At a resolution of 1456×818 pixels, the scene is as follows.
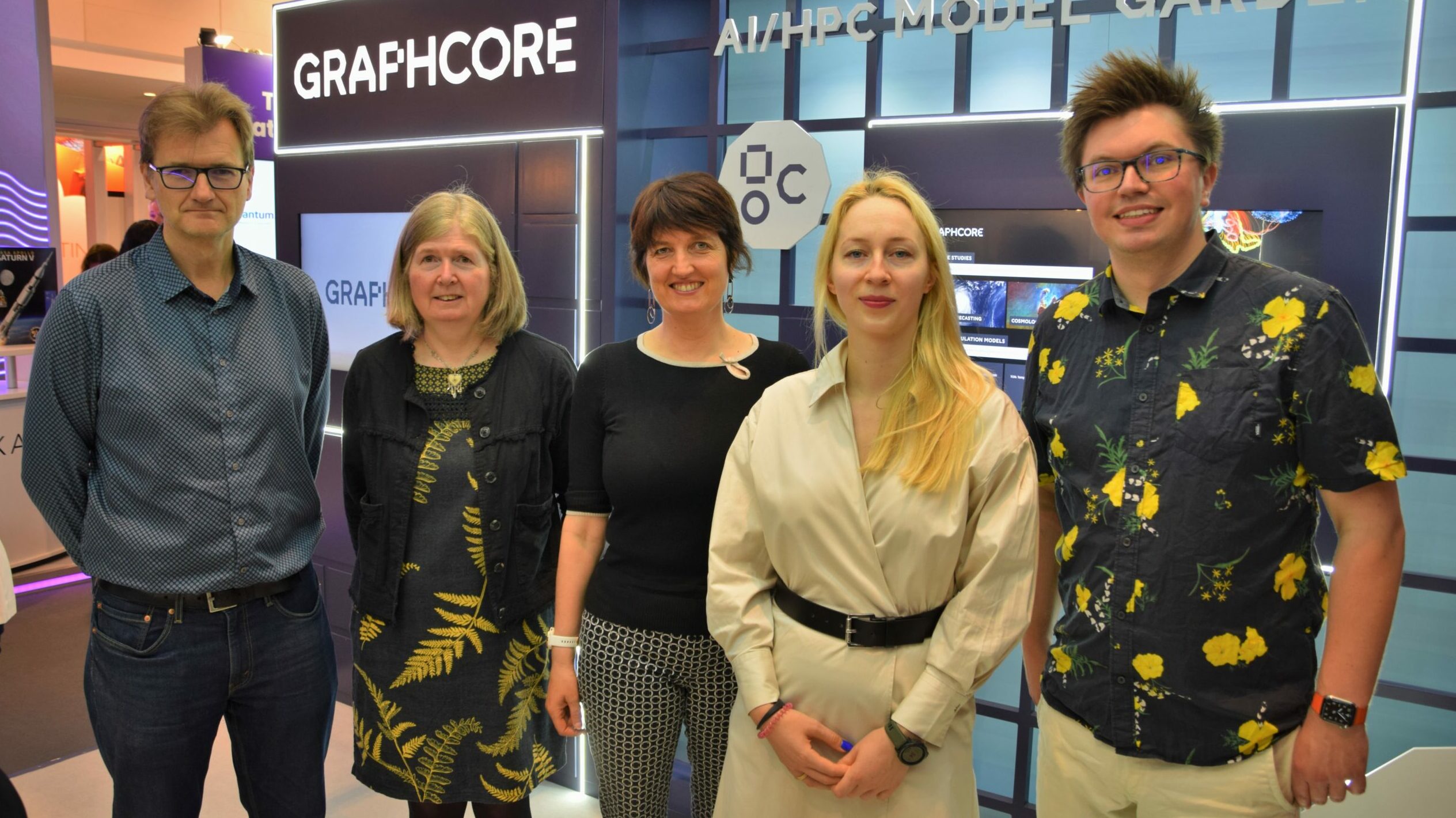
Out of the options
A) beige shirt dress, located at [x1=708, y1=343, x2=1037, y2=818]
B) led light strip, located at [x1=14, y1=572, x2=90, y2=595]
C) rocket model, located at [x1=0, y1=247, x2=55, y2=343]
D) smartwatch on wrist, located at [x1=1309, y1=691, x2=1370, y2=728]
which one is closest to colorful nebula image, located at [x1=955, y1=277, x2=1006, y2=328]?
beige shirt dress, located at [x1=708, y1=343, x2=1037, y2=818]

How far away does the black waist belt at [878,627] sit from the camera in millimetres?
1724

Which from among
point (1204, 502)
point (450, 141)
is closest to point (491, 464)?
point (1204, 502)

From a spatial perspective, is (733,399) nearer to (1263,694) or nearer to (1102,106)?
(1102,106)

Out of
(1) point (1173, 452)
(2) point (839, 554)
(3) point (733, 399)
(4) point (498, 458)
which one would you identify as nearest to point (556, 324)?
(4) point (498, 458)

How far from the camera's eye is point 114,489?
2111mm

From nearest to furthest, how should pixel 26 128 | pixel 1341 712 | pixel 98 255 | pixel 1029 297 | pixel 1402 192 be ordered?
1. pixel 1341 712
2. pixel 1402 192
3. pixel 1029 297
4. pixel 26 128
5. pixel 98 255

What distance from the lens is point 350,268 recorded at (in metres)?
4.26

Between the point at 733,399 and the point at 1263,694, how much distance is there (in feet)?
3.54

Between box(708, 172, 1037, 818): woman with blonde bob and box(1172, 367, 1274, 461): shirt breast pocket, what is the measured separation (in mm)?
287

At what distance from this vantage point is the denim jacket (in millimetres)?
2250

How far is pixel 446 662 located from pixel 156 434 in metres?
0.76

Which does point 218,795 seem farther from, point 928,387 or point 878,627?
point 928,387

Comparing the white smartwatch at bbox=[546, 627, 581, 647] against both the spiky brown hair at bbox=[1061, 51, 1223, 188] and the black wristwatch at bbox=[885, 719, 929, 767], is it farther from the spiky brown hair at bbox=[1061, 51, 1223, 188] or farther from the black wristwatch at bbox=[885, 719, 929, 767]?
the spiky brown hair at bbox=[1061, 51, 1223, 188]

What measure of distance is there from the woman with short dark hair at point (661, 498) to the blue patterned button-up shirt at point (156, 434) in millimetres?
686
